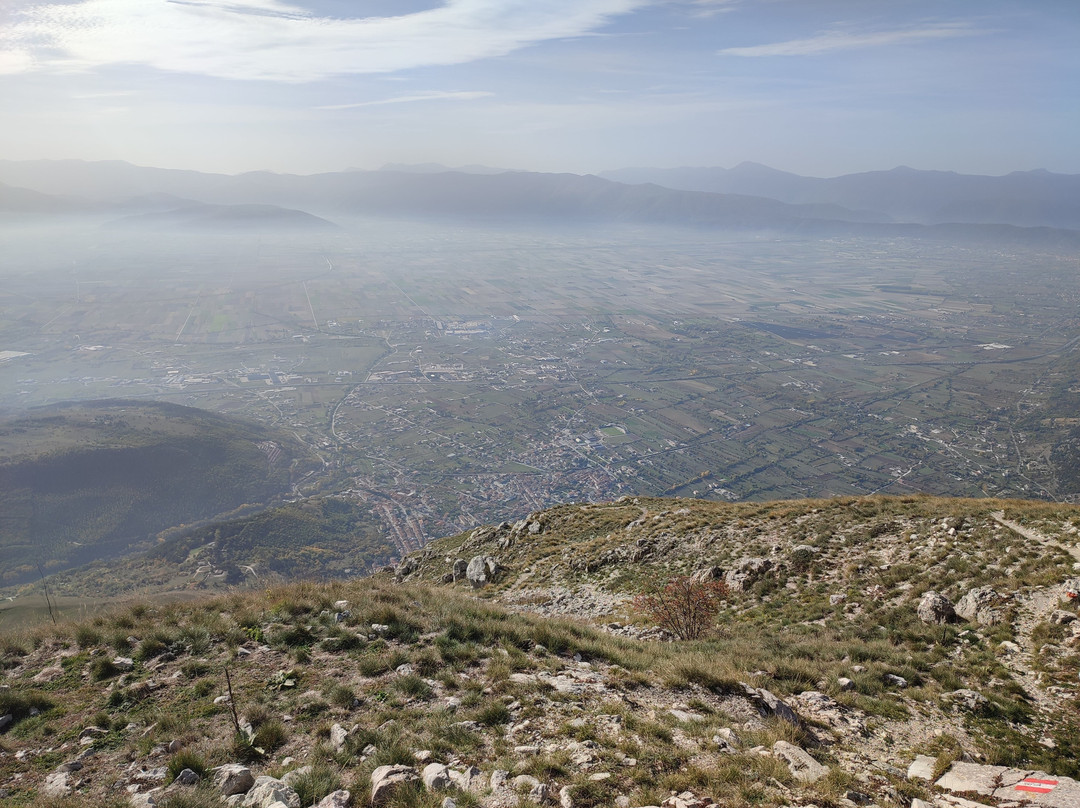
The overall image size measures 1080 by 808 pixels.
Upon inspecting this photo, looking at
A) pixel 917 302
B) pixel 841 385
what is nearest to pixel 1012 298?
pixel 917 302

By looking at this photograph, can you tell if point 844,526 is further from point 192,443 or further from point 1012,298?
point 1012,298

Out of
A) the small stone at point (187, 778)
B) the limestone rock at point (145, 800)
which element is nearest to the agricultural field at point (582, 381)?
the small stone at point (187, 778)

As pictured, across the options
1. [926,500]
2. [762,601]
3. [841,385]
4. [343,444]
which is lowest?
[343,444]

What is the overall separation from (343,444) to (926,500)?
271 ft

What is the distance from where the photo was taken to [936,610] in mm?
11086

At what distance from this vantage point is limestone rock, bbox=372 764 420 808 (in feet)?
17.7

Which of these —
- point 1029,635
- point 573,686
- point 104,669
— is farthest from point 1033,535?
point 104,669

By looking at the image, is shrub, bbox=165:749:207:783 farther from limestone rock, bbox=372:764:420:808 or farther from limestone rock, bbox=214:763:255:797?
limestone rock, bbox=372:764:420:808

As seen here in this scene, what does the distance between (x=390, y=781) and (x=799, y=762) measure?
15.8 feet

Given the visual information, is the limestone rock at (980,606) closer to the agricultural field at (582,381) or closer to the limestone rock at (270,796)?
the limestone rock at (270,796)

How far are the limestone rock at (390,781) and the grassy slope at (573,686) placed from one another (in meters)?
0.28

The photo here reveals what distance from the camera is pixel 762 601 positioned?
47.5 feet

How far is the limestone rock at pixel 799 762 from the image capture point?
233 inches

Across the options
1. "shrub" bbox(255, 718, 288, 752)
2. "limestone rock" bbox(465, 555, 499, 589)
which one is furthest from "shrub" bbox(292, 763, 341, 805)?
"limestone rock" bbox(465, 555, 499, 589)
